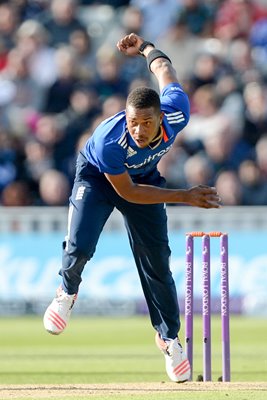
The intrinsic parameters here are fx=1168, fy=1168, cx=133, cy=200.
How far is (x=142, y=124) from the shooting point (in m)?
7.18

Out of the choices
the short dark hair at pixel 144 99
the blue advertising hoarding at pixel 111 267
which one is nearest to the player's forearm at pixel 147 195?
the short dark hair at pixel 144 99

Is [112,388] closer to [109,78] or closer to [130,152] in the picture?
[130,152]

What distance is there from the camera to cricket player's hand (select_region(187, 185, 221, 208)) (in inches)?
273

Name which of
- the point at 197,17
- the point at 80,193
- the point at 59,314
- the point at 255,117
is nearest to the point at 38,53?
the point at 197,17

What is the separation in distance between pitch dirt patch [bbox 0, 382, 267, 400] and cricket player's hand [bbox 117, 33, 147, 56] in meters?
2.35

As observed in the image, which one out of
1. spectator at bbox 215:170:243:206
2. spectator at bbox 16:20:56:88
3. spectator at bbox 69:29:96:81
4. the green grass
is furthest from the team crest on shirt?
spectator at bbox 16:20:56:88

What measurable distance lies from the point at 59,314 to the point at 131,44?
2026 millimetres

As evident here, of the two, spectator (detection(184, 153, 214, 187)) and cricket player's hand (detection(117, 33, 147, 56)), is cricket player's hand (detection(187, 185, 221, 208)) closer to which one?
cricket player's hand (detection(117, 33, 147, 56))

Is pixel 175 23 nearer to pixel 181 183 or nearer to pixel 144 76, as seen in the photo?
pixel 144 76

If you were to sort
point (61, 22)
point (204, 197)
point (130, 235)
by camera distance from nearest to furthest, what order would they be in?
1. point (204, 197)
2. point (130, 235)
3. point (61, 22)

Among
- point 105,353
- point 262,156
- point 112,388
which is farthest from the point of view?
point 262,156

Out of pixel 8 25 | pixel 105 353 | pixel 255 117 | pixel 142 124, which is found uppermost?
pixel 8 25

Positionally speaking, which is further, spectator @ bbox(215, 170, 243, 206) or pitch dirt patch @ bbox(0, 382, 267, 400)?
spectator @ bbox(215, 170, 243, 206)

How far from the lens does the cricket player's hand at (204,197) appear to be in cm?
694
